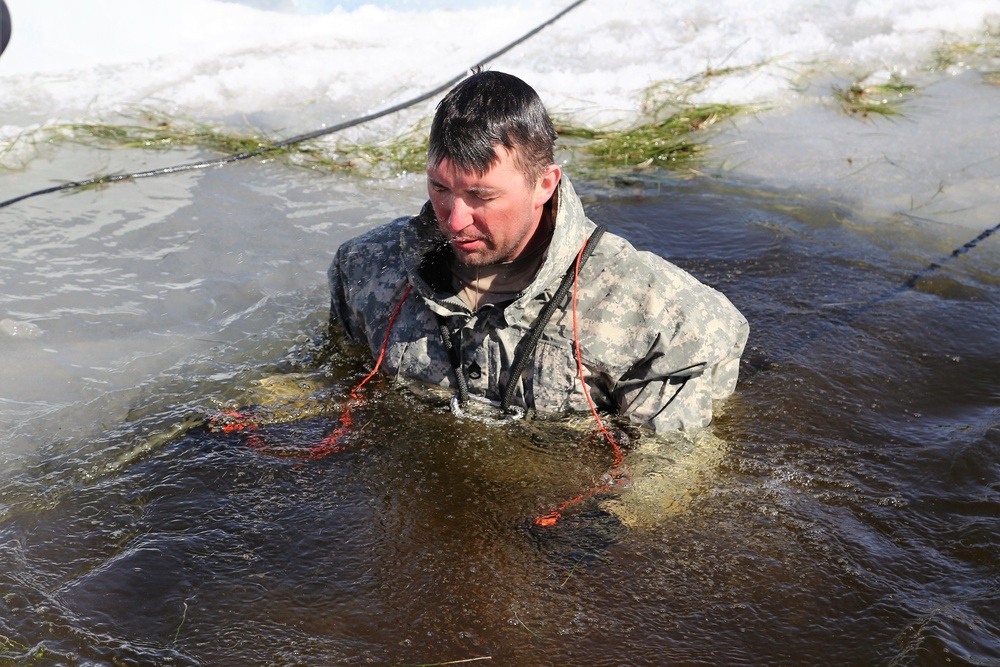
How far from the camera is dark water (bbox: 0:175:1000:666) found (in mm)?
2775

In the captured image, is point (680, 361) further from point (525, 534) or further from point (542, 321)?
point (525, 534)

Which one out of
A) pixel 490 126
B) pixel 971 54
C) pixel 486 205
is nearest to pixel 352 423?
pixel 486 205

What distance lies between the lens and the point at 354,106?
780 centimetres

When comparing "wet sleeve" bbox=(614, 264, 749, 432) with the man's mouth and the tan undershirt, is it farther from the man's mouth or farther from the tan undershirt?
the man's mouth

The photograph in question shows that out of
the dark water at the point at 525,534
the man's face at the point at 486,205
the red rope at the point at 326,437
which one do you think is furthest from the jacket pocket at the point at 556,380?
the red rope at the point at 326,437

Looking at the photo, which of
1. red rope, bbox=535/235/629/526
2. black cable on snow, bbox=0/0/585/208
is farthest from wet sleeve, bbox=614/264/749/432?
black cable on snow, bbox=0/0/585/208

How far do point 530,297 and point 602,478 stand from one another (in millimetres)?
763

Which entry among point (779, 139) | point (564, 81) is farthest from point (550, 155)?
point (564, 81)

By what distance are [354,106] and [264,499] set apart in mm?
5078

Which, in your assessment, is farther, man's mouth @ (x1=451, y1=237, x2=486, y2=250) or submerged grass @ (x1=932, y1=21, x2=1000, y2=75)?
submerged grass @ (x1=932, y1=21, x2=1000, y2=75)

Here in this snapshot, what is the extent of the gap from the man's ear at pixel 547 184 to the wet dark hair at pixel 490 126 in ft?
0.09

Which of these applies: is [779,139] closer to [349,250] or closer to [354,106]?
[354,106]

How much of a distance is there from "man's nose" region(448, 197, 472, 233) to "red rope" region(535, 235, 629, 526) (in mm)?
467

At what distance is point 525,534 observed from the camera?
325 cm
